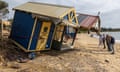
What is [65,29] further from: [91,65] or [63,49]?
[91,65]

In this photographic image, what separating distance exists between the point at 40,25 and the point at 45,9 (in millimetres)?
1295

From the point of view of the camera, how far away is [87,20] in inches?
885

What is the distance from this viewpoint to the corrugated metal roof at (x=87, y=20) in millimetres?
21656

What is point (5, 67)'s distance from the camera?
48.6ft

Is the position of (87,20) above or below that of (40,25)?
above

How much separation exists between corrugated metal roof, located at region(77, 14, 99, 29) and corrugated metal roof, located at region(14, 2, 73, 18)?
295 cm

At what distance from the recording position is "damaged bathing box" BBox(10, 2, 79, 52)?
58.6 ft

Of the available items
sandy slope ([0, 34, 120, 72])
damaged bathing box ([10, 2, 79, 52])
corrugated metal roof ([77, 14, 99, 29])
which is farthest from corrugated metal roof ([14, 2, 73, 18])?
corrugated metal roof ([77, 14, 99, 29])

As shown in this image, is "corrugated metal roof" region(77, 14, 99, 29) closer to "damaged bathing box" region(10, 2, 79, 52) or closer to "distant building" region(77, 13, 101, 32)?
"distant building" region(77, 13, 101, 32)

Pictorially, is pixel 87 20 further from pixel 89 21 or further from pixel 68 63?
pixel 68 63

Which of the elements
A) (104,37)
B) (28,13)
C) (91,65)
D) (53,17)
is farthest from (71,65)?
(104,37)

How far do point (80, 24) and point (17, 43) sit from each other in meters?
5.47

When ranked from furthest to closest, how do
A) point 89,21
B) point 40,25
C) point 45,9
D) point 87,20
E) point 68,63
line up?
point 87,20 < point 89,21 < point 45,9 < point 40,25 < point 68,63

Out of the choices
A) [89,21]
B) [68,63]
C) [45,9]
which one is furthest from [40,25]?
[89,21]
